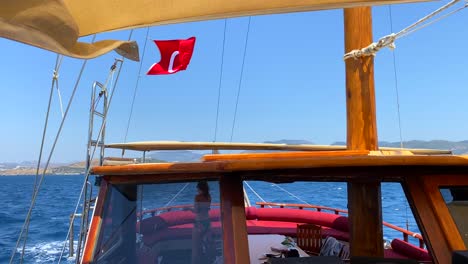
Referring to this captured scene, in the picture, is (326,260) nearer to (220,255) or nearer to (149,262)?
(220,255)

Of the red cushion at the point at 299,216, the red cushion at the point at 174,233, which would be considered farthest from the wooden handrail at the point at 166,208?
the red cushion at the point at 299,216

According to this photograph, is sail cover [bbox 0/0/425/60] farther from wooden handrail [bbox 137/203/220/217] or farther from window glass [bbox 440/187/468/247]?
window glass [bbox 440/187/468/247]

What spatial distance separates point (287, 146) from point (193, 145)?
1580 millimetres

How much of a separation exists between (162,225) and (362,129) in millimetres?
2169

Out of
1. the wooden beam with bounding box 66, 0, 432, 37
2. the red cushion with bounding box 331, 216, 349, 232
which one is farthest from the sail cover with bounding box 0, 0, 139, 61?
the red cushion with bounding box 331, 216, 349, 232

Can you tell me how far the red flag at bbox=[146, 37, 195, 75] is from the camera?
6.02 meters

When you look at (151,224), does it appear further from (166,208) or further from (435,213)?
(435,213)

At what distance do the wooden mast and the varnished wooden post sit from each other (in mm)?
1187

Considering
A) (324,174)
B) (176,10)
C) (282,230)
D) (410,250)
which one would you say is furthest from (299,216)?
(176,10)

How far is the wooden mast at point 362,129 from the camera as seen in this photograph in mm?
3545

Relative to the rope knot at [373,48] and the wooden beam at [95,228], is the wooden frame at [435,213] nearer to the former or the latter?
the rope knot at [373,48]

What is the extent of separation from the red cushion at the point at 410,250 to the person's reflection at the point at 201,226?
3386 millimetres

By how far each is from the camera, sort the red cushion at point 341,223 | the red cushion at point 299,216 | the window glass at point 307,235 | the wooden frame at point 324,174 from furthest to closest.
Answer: the red cushion at point 299,216 → the red cushion at point 341,223 → the window glass at point 307,235 → the wooden frame at point 324,174

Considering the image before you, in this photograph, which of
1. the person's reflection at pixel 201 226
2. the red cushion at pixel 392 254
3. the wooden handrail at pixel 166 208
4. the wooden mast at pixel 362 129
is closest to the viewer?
the person's reflection at pixel 201 226
